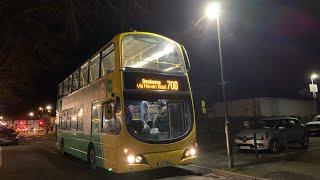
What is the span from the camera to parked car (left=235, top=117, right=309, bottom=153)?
1504 centimetres

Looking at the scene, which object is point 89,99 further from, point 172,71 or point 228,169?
point 228,169

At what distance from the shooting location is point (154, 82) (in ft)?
35.3

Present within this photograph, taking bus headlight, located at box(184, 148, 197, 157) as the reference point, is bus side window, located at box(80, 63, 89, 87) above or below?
above

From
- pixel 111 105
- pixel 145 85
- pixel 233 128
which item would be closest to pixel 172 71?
pixel 145 85

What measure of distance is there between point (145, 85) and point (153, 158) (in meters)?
2.24

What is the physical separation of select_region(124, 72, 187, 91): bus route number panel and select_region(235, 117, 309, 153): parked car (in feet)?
16.1

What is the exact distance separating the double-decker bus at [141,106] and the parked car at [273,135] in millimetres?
4853

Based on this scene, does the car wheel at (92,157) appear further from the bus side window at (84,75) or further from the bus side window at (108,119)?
the bus side window at (84,75)

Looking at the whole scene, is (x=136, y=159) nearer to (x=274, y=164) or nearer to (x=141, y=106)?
(x=141, y=106)

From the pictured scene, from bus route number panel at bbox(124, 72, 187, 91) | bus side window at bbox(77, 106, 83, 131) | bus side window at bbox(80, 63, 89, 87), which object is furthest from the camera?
bus side window at bbox(77, 106, 83, 131)

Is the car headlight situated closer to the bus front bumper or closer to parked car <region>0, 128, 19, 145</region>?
the bus front bumper

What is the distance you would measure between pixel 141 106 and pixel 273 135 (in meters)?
7.48

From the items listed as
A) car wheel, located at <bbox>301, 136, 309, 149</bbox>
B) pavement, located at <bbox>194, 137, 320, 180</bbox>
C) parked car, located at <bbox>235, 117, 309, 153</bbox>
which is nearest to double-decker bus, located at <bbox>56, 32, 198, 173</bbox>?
pavement, located at <bbox>194, 137, 320, 180</bbox>

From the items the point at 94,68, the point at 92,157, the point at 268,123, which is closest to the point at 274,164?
the point at 268,123
